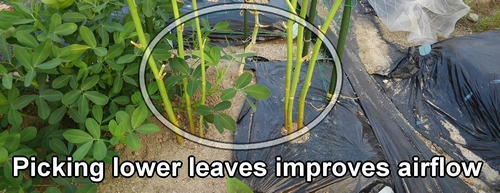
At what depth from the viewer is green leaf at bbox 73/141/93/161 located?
4.25 feet

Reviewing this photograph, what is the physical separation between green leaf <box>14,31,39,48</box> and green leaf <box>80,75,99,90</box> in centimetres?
21

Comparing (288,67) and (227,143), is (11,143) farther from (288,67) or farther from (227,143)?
(288,67)

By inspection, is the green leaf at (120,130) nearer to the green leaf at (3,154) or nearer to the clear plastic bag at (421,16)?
the green leaf at (3,154)

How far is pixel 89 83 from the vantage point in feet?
4.82

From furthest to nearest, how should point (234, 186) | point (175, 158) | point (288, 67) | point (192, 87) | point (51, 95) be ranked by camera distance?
point (175, 158), point (288, 67), point (192, 87), point (51, 95), point (234, 186)

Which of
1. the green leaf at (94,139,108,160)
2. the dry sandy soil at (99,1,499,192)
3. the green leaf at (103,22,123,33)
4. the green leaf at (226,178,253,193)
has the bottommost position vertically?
the dry sandy soil at (99,1,499,192)

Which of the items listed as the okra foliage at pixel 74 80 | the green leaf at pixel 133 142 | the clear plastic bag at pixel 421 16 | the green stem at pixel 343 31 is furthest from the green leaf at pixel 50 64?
the clear plastic bag at pixel 421 16

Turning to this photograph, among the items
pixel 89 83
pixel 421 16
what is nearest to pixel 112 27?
pixel 89 83

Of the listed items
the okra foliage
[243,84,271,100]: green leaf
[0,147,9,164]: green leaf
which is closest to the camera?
[0,147,9,164]: green leaf

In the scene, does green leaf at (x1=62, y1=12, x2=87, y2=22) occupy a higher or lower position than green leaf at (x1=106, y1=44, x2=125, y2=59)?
higher

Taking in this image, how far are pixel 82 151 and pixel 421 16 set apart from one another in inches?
Answer: 107

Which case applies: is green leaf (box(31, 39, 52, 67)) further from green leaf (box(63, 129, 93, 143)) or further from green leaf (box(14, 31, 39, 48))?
green leaf (box(63, 129, 93, 143))

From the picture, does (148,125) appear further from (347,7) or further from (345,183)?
(347,7)

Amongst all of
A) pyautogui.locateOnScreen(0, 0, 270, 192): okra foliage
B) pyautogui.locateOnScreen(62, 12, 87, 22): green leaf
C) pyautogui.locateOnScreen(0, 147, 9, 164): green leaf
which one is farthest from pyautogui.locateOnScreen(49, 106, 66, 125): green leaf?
pyautogui.locateOnScreen(62, 12, 87, 22): green leaf
